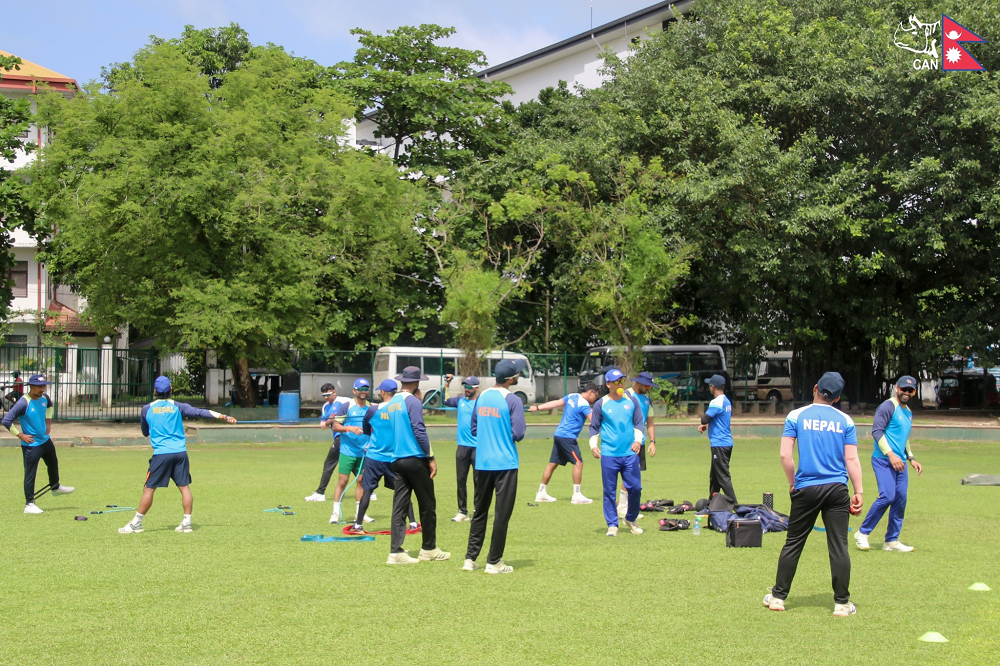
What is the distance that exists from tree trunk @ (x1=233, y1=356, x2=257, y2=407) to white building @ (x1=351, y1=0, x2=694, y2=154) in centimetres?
1833

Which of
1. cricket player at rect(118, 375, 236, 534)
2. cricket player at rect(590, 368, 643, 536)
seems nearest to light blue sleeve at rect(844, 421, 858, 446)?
cricket player at rect(590, 368, 643, 536)

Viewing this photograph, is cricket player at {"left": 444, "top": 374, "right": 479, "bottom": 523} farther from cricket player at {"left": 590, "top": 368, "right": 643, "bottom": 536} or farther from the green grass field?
cricket player at {"left": 590, "top": 368, "right": 643, "bottom": 536}

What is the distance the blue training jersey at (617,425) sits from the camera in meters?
10.3

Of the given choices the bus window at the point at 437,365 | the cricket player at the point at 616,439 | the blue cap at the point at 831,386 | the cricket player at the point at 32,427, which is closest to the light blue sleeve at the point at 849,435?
the blue cap at the point at 831,386

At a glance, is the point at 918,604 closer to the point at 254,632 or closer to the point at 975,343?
the point at 254,632

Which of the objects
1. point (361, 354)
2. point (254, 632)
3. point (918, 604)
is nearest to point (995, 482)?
point (918, 604)

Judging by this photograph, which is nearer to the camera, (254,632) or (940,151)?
(254,632)

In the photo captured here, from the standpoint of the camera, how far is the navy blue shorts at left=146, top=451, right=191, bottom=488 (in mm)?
10258

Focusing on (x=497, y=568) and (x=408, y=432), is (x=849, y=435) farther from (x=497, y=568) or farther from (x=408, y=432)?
(x=408, y=432)

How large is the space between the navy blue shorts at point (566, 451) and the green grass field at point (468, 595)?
69cm

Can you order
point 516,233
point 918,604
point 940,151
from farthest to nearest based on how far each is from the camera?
point 516,233 < point 940,151 < point 918,604

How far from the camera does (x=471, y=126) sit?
1545 inches

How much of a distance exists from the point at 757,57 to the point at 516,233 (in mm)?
11642

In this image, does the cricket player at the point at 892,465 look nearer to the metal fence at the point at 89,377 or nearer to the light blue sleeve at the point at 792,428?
the light blue sleeve at the point at 792,428
